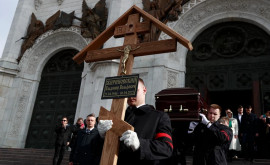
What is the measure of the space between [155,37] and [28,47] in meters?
7.91

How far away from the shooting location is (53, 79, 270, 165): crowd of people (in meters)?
2.12

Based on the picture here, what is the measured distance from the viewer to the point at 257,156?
762cm

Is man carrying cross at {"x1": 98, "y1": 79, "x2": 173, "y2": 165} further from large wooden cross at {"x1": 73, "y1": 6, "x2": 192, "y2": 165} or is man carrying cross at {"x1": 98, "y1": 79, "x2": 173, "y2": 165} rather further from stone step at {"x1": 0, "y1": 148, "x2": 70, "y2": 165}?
A: stone step at {"x1": 0, "y1": 148, "x2": 70, "y2": 165}

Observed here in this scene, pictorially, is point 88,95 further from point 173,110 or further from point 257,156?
point 173,110

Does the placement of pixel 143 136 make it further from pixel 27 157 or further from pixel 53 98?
pixel 53 98

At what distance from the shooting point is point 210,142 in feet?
11.6

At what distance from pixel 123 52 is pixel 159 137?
1.12 metres

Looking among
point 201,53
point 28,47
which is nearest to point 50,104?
point 28,47

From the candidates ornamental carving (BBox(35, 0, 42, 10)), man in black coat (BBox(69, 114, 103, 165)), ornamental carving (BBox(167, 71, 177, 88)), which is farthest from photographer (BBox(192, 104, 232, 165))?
ornamental carving (BBox(35, 0, 42, 10))

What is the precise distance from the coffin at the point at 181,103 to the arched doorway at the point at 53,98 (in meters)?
9.44

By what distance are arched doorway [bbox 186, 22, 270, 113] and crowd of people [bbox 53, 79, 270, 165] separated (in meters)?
2.19

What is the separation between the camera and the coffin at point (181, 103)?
10.2 feet

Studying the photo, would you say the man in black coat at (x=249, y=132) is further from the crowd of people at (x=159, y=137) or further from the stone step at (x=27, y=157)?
the stone step at (x=27, y=157)

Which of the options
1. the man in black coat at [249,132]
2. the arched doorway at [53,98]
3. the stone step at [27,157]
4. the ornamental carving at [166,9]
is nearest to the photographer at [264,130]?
the man in black coat at [249,132]
